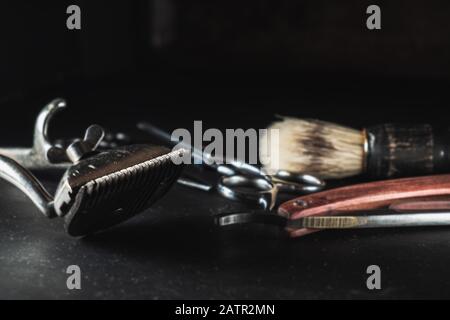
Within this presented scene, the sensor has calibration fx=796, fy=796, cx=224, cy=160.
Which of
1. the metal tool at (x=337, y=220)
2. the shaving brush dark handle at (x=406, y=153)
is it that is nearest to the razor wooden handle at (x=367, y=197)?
the metal tool at (x=337, y=220)

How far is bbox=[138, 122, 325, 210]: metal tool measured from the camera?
3.37 feet

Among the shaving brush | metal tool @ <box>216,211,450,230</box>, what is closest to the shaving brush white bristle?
the shaving brush

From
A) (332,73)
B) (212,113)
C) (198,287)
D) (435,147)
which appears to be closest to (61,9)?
(212,113)

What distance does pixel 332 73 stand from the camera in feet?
6.76

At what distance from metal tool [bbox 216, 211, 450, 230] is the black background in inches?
0.8

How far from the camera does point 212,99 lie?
179cm

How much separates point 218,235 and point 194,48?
4.11ft

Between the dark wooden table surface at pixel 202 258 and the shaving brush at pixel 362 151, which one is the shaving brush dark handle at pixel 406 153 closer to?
the shaving brush at pixel 362 151

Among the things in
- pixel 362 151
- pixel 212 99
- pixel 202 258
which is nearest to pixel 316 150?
pixel 362 151

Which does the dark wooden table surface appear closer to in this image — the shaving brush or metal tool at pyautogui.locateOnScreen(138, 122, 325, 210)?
metal tool at pyautogui.locateOnScreen(138, 122, 325, 210)

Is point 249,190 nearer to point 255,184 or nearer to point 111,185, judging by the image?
point 255,184

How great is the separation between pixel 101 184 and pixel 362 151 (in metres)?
0.47
